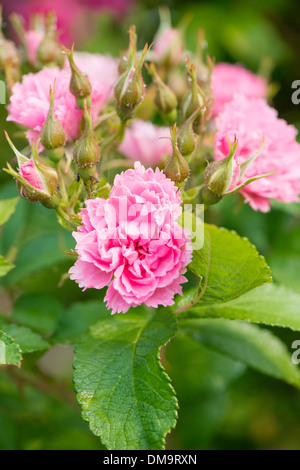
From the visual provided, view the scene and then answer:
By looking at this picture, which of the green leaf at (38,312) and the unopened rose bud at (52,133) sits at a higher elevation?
the unopened rose bud at (52,133)

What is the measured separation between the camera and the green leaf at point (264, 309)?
2.99ft

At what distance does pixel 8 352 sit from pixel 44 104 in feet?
1.35

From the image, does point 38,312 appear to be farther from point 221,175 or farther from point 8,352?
point 221,175

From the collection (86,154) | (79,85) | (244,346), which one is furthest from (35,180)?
(244,346)

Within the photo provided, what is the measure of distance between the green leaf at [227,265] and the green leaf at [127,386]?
99 mm

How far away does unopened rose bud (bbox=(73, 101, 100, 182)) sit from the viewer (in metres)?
0.80

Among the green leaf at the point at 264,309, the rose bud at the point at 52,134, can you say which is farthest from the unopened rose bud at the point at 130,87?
the green leaf at the point at 264,309

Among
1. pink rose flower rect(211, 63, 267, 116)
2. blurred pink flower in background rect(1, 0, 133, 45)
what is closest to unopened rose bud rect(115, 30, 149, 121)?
pink rose flower rect(211, 63, 267, 116)

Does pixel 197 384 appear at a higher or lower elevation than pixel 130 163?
lower

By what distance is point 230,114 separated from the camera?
0.96 meters

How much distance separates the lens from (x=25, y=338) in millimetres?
947

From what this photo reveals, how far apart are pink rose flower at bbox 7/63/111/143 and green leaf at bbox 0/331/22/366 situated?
0.33m

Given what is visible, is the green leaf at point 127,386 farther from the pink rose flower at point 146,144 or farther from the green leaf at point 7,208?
the pink rose flower at point 146,144

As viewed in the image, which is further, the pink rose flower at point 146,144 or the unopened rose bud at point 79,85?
the pink rose flower at point 146,144
